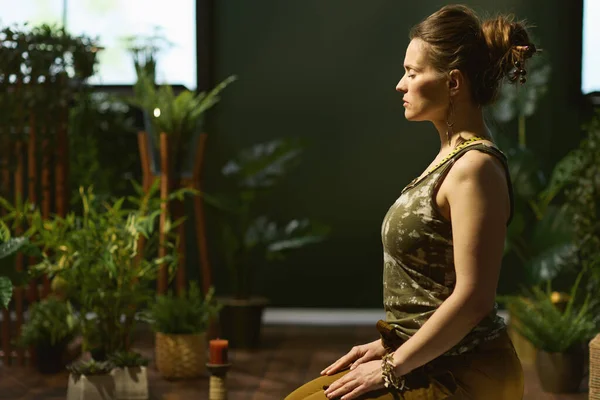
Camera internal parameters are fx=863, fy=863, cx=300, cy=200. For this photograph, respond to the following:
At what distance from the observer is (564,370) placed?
4027 millimetres

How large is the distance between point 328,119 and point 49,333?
254 cm

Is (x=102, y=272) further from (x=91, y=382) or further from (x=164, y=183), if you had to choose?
(x=164, y=183)

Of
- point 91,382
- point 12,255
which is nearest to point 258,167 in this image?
point 12,255

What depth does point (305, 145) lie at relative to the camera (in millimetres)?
5969

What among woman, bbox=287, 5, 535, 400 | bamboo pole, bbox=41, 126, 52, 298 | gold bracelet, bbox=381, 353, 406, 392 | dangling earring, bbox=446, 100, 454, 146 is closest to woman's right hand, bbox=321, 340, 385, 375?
woman, bbox=287, 5, 535, 400

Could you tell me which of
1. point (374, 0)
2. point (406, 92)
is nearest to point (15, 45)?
point (374, 0)

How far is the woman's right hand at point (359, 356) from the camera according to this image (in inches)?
73.4

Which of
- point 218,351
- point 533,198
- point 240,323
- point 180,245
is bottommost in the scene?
point 240,323

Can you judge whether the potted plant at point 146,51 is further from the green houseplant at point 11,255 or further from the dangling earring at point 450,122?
the dangling earring at point 450,122

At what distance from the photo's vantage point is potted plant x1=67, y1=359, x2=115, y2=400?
3608mm

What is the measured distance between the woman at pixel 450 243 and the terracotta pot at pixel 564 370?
8.00ft

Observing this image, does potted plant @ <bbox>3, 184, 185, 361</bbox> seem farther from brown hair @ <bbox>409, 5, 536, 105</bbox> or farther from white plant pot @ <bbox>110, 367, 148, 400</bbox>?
brown hair @ <bbox>409, 5, 536, 105</bbox>

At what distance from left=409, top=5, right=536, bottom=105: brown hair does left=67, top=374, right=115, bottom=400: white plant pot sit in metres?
2.40

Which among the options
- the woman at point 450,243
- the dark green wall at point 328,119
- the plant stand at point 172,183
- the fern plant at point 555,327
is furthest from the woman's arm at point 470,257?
the dark green wall at point 328,119
